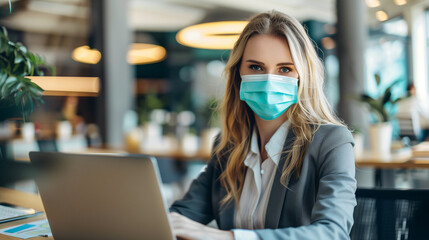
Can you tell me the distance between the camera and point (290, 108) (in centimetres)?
154

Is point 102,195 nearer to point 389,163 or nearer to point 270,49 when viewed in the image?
point 270,49

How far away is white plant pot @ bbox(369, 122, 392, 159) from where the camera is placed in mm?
3414

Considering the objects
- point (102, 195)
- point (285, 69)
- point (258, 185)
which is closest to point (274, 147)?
point (258, 185)

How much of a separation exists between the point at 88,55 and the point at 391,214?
5.05 metres

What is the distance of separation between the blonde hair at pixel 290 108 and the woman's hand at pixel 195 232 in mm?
356

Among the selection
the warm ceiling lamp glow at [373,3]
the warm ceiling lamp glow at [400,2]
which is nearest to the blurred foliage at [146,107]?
the warm ceiling lamp glow at [373,3]

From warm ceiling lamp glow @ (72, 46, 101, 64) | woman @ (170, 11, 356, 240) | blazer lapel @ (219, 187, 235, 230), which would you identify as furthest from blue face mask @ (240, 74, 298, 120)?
warm ceiling lamp glow @ (72, 46, 101, 64)

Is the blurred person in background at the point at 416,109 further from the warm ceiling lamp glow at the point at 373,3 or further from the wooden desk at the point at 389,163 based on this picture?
the wooden desk at the point at 389,163

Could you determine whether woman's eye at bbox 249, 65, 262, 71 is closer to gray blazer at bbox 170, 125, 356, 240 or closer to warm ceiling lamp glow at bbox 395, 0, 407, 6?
gray blazer at bbox 170, 125, 356, 240

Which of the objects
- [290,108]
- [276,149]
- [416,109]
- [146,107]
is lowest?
[416,109]

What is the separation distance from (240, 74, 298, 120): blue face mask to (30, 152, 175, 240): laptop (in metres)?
0.69

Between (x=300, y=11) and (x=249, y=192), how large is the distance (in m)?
9.08

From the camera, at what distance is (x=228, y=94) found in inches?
66.0

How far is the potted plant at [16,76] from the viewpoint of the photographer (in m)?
1.67
